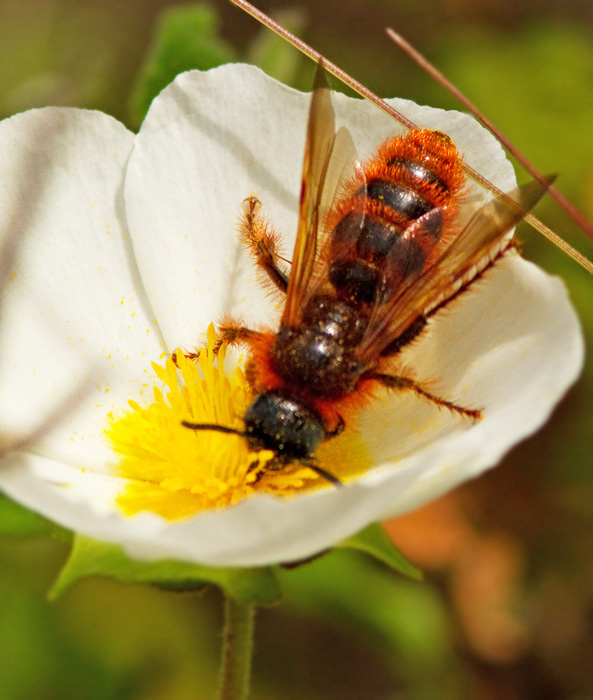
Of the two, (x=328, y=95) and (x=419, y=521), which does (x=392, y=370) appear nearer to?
(x=328, y=95)

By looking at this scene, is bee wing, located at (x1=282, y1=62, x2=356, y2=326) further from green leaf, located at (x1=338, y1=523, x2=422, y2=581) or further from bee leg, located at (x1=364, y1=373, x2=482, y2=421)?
green leaf, located at (x1=338, y1=523, x2=422, y2=581)

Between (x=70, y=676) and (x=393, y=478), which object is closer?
(x=393, y=478)

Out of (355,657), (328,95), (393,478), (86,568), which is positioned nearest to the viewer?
(393,478)

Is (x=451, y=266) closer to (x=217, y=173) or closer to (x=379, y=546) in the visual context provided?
(x=379, y=546)

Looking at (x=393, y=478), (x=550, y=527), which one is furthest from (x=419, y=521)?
(x=393, y=478)

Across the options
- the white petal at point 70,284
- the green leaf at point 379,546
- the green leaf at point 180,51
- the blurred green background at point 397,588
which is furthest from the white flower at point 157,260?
the blurred green background at point 397,588

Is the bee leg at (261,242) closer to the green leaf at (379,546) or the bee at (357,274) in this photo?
the bee at (357,274)

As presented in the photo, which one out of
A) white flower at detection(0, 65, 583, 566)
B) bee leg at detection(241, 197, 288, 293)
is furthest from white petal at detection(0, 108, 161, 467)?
bee leg at detection(241, 197, 288, 293)
